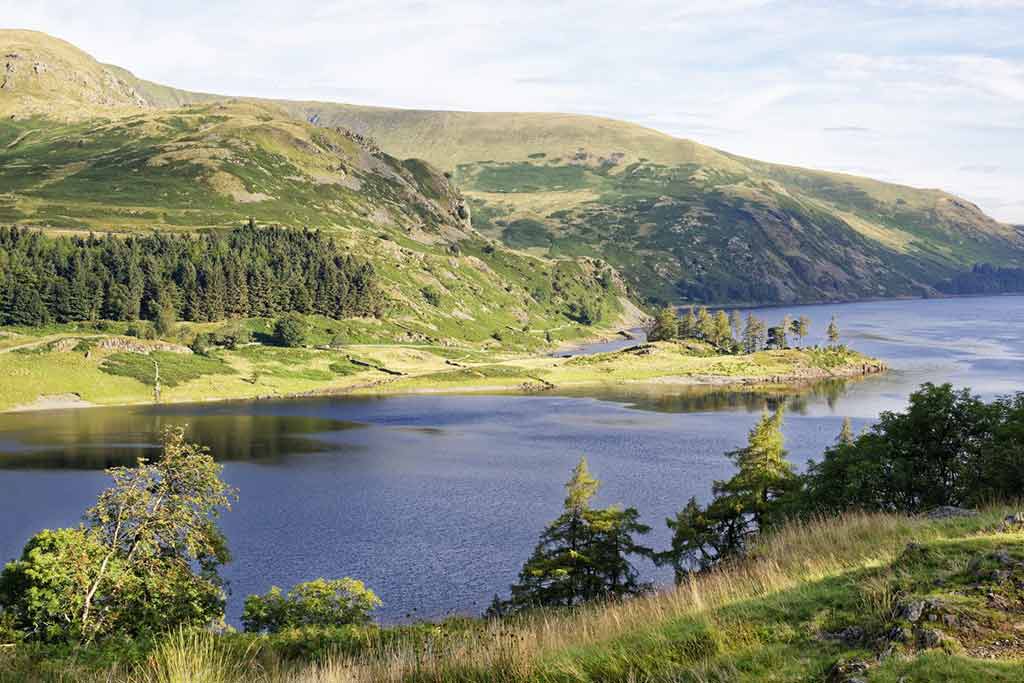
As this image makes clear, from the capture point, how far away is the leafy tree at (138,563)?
31.2m

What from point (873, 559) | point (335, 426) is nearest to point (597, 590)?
point (873, 559)

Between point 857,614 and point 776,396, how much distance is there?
7360 inches

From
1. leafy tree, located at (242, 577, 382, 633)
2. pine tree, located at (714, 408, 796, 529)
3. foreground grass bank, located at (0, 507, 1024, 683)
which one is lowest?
leafy tree, located at (242, 577, 382, 633)

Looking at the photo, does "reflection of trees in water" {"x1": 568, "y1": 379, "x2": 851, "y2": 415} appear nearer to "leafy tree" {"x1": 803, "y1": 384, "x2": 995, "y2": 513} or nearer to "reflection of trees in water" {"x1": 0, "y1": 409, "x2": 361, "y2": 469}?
"reflection of trees in water" {"x1": 0, "y1": 409, "x2": 361, "y2": 469}

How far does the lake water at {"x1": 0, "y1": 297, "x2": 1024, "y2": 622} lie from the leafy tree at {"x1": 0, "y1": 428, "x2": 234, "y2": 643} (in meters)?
10.4

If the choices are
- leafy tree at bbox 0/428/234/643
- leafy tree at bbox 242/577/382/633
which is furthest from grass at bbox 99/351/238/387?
leafy tree at bbox 242/577/382/633

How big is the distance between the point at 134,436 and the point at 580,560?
113 meters

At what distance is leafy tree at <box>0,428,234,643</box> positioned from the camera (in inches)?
1229

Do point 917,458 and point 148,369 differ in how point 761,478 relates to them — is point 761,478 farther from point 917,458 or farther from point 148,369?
point 148,369

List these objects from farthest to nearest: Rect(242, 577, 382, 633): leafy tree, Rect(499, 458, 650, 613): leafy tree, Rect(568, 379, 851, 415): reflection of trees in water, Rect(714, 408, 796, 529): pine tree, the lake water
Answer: Rect(568, 379, 851, 415): reflection of trees in water
the lake water
Rect(714, 408, 796, 529): pine tree
Rect(499, 458, 650, 613): leafy tree
Rect(242, 577, 382, 633): leafy tree

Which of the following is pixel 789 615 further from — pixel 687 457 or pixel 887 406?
pixel 887 406

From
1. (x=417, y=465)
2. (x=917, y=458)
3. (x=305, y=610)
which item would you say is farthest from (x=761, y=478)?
(x=417, y=465)

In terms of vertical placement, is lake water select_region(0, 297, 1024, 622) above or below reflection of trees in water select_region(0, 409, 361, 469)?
above

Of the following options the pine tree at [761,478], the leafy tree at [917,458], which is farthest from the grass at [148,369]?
the leafy tree at [917,458]
